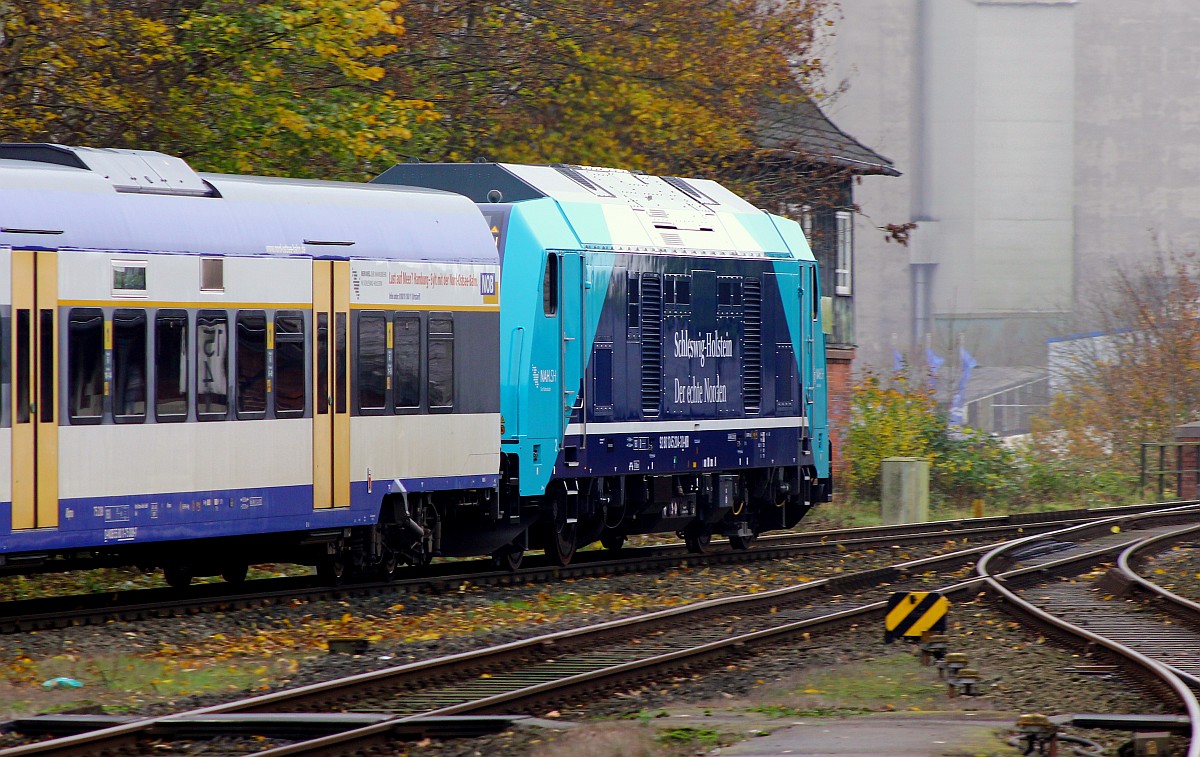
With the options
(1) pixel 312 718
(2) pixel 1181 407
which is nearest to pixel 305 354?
(1) pixel 312 718

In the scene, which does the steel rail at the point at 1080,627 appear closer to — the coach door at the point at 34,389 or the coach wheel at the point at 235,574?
the coach wheel at the point at 235,574

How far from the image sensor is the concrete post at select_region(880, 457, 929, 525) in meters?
27.2

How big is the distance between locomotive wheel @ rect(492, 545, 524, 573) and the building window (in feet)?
65.4

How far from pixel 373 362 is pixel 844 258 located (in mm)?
23263

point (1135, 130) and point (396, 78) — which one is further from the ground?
point (1135, 130)

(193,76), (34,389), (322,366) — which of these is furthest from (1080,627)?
(193,76)

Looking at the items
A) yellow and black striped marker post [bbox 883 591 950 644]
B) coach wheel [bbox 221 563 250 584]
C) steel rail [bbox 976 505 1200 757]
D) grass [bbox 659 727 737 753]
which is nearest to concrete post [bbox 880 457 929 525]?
steel rail [bbox 976 505 1200 757]

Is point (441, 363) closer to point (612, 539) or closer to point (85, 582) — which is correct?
point (85, 582)

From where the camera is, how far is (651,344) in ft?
59.5

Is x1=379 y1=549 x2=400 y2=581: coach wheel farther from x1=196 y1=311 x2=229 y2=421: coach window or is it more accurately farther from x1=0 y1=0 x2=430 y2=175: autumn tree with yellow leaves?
x1=0 y1=0 x2=430 y2=175: autumn tree with yellow leaves

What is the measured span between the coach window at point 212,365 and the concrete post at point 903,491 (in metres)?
15.4

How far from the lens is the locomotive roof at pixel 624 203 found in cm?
1730

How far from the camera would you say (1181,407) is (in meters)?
40.2

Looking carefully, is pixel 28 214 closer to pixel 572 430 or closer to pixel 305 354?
pixel 305 354
